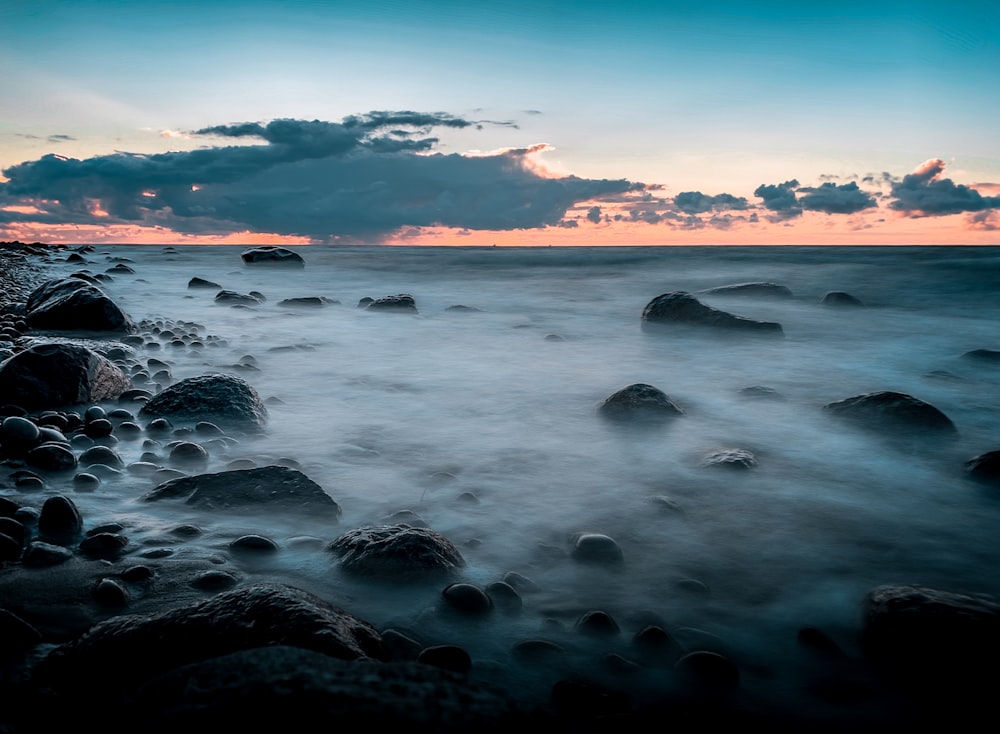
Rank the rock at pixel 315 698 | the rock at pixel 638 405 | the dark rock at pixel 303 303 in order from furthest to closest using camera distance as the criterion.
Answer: the dark rock at pixel 303 303 → the rock at pixel 638 405 → the rock at pixel 315 698

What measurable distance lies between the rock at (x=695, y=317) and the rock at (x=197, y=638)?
22.3ft

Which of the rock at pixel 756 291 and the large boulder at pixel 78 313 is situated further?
the rock at pixel 756 291

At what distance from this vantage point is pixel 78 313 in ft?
21.4

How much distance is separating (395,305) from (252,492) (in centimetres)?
767

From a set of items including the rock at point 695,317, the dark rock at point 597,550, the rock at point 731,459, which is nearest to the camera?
the dark rock at point 597,550

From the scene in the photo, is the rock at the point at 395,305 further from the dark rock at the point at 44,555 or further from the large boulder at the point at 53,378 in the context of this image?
the dark rock at the point at 44,555

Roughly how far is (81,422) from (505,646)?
9.16 feet

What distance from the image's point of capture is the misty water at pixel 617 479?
1977 millimetres

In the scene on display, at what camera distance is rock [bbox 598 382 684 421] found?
413 cm

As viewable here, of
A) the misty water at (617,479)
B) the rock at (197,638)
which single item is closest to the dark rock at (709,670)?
the misty water at (617,479)

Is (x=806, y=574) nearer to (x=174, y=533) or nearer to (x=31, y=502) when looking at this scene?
(x=174, y=533)

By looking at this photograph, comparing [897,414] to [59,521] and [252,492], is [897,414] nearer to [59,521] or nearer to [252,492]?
[252,492]

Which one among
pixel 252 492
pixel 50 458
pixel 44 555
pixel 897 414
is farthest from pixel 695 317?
pixel 44 555

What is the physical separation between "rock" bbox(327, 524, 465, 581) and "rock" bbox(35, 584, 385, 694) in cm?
40
